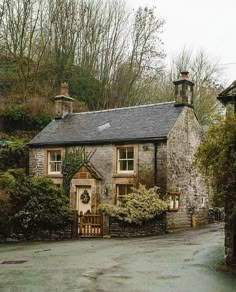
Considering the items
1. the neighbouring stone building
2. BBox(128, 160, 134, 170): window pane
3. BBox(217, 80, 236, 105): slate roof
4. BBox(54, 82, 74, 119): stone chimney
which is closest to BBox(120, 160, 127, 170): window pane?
BBox(128, 160, 134, 170): window pane

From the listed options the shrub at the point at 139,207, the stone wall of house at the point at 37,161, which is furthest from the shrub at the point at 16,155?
the shrub at the point at 139,207

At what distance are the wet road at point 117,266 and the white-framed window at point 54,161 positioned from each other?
10094mm

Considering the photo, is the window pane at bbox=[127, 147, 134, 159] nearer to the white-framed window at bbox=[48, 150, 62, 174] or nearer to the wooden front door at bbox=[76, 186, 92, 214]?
the wooden front door at bbox=[76, 186, 92, 214]

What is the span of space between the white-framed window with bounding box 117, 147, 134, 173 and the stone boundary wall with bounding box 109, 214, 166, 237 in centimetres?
392

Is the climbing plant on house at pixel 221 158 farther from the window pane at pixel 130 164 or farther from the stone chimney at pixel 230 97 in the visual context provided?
the window pane at pixel 130 164

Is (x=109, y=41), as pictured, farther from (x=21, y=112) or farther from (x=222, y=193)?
(x=222, y=193)

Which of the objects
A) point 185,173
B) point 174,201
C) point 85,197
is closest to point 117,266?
point 174,201

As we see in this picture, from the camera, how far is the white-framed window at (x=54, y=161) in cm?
2991

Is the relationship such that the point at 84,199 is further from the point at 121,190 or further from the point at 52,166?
the point at 52,166

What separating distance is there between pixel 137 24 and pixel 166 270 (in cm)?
3399

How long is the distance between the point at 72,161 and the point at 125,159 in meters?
3.72

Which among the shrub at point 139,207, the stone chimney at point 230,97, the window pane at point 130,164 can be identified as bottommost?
the shrub at point 139,207

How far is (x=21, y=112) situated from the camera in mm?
36625

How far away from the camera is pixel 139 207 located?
23.6m
